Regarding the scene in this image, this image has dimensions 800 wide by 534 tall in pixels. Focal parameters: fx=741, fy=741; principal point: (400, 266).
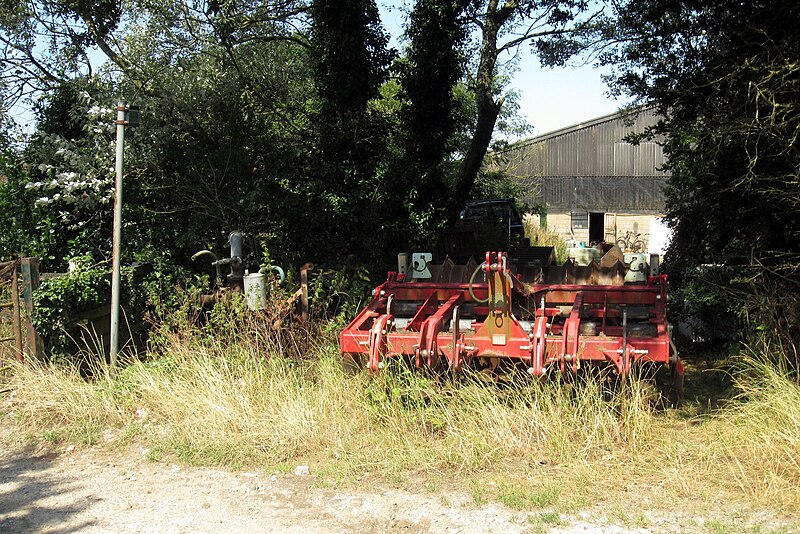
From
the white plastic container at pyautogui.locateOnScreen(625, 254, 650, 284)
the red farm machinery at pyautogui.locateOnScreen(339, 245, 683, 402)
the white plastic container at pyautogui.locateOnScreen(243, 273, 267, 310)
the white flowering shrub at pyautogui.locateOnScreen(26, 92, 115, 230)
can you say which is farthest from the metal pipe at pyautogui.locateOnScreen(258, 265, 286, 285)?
the white plastic container at pyautogui.locateOnScreen(625, 254, 650, 284)

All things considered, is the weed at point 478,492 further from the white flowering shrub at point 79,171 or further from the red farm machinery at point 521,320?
the white flowering shrub at point 79,171

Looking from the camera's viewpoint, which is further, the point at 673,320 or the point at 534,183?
the point at 534,183

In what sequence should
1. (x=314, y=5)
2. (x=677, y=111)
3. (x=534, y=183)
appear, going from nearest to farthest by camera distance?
(x=677, y=111) < (x=314, y=5) < (x=534, y=183)

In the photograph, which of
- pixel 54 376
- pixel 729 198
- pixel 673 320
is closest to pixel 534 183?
pixel 673 320

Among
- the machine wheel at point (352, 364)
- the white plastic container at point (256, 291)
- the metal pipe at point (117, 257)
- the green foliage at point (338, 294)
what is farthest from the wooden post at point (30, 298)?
the machine wheel at point (352, 364)

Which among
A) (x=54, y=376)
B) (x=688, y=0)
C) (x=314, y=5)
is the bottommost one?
(x=54, y=376)

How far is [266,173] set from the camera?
9359 mm

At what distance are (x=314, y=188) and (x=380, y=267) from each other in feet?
4.32

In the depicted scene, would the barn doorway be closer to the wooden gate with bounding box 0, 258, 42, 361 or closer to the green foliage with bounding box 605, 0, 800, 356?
the green foliage with bounding box 605, 0, 800, 356

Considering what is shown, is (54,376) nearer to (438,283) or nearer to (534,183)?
(438,283)

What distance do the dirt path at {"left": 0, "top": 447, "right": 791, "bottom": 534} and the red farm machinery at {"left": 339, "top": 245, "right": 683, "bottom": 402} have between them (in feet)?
4.24

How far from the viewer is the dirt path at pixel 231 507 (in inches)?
171

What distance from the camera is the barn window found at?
32.7m

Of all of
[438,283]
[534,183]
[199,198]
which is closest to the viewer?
[438,283]
